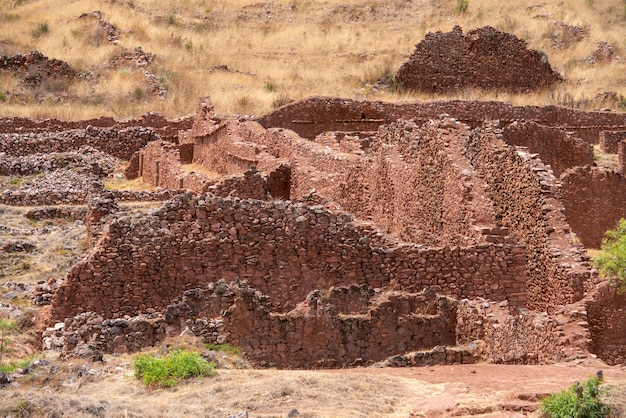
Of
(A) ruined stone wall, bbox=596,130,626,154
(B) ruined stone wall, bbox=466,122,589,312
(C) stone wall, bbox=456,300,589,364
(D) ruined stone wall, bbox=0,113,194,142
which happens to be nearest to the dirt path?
(C) stone wall, bbox=456,300,589,364

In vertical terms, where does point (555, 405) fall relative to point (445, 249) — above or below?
below

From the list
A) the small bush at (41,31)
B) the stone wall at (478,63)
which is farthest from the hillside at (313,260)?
the small bush at (41,31)

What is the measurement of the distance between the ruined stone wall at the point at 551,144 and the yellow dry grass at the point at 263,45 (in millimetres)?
14686

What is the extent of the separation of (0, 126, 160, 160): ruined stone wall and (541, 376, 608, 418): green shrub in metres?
24.6

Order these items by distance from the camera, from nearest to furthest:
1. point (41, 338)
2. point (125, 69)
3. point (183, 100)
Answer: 1. point (41, 338)
2. point (183, 100)
3. point (125, 69)

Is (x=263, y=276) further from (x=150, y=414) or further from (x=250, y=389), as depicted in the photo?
(x=150, y=414)

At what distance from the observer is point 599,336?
16.7 metres

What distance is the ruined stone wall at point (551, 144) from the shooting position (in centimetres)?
2514

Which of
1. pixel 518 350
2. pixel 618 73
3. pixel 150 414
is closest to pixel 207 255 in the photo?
pixel 518 350

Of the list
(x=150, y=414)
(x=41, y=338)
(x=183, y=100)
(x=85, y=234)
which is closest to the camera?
(x=150, y=414)

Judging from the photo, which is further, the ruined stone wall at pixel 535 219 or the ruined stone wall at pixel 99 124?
the ruined stone wall at pixel 99 124

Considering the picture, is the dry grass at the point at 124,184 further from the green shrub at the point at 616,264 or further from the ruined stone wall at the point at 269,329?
the ruined stone wall at the point at 269,329

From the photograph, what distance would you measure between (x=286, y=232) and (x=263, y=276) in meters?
0.61

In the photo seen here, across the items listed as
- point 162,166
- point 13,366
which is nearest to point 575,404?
point 13,366
